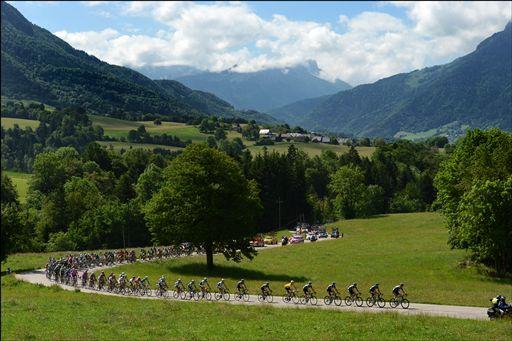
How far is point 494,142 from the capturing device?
5812cm

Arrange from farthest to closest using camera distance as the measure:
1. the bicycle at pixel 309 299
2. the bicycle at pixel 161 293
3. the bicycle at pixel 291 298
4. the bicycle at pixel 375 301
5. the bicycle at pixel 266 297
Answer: the bicycle at pixel 161 293 < the bicycle at pixel 266 297 < the bicycle at pixel 291 298 < the bicycle at pixel 309 299 < the bicycle at pixel 375 301

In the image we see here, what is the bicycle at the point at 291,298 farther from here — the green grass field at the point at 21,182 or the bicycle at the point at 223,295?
the green grass field at the point at 21,182

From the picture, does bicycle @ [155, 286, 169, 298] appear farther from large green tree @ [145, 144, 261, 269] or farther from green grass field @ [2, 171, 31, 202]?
green grass field @ [2, 171, 31, 202]

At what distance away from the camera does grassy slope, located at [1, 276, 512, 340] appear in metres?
22.2

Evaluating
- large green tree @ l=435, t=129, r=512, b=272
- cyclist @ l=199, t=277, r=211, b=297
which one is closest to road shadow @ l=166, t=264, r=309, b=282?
cyclist @ l=199, t=277, r=211, b=297

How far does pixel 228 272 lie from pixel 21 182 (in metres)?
108

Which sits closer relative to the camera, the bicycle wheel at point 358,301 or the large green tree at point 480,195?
the bicycle wheel at point 358,301

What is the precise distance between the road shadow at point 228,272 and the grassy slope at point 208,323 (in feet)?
60.9

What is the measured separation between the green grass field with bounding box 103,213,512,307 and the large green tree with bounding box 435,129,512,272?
3.16m

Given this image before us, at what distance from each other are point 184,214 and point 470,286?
27132mm

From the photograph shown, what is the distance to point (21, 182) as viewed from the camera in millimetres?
143000

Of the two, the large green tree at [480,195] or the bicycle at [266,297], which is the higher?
the large green tree at [480,195]

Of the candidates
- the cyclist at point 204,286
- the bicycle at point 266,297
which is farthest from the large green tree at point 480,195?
the cyclist at point 204,286

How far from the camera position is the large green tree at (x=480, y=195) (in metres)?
48.8
